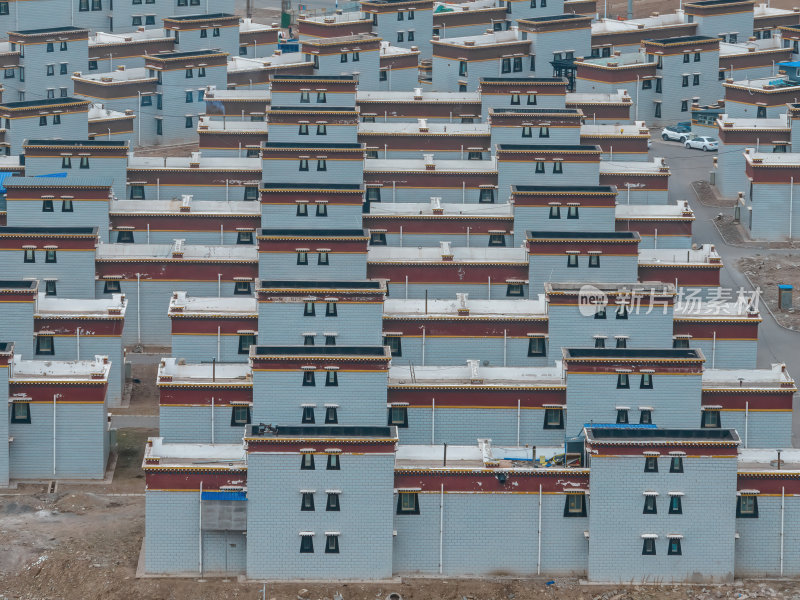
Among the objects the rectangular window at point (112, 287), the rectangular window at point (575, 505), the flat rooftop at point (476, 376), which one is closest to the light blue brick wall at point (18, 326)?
the rectangular window at point (112, 287)

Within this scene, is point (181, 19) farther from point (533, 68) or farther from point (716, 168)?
point (716, 168)

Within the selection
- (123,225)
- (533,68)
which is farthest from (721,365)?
(533,68)

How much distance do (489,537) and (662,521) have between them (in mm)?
7788

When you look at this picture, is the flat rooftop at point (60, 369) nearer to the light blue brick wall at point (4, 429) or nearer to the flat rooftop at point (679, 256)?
the light blue brick wall at point (4, 429)

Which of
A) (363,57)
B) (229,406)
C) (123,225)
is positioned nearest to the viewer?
(229,406)

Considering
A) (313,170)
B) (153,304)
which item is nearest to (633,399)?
(153,304)

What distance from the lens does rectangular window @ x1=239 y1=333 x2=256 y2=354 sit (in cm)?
11006

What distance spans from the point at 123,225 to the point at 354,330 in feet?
89.7

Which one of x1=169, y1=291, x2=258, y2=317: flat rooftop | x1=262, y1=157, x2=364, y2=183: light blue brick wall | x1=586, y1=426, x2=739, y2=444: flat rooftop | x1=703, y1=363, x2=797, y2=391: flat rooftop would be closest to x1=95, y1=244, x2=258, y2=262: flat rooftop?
x1=169, y1=291, x2=258, y2=317: flat rooftop

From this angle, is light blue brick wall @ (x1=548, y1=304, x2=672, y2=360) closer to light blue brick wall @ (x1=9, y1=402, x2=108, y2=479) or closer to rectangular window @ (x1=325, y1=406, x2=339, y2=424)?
rectangular window @ (x1=325, y1=406, x2=339, y2=424)

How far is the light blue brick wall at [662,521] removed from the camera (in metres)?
90.6

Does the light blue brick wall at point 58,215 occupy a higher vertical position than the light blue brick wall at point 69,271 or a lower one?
higher

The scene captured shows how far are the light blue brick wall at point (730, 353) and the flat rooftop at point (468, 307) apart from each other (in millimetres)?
9616

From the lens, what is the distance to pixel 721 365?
113 meters
